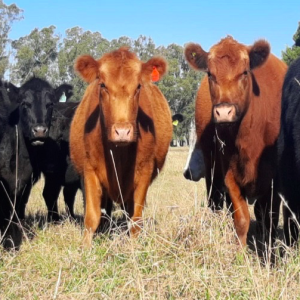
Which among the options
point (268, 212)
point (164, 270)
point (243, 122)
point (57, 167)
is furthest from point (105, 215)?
point (164, 270)

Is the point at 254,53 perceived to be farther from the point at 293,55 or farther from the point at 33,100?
the point at 293,55

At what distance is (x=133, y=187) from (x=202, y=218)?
160 centimetres

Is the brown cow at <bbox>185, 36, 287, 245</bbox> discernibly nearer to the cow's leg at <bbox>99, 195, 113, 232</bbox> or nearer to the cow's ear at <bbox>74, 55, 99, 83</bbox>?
the cow's ear at <bbox>74, 55, 99, 83</bbox>

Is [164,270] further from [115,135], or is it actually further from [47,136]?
[47,136]

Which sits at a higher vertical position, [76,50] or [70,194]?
[76,50]

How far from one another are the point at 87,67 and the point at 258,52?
1.83 metres

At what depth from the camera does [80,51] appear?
51.3 meters

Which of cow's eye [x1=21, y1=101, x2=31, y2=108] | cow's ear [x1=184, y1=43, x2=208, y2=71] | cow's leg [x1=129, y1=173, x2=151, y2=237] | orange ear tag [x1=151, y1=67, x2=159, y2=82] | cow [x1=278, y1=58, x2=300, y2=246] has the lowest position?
cow's leg [x1=129, y1=173, x2=151, y2=237]

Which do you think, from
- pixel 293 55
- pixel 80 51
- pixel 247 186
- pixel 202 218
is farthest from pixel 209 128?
pixel 80 51

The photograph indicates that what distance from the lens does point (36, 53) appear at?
49250 mm

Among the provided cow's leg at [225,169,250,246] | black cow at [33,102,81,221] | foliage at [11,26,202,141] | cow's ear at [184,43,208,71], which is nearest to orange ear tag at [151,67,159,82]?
cow's ear at [184,43,208,71]

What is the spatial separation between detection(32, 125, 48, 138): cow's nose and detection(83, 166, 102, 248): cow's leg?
1308 mm

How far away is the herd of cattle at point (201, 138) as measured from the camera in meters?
5.07

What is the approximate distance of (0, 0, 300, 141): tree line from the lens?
45000mm
